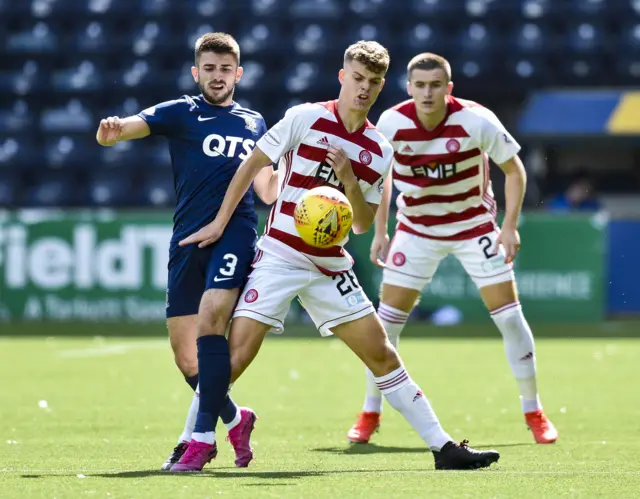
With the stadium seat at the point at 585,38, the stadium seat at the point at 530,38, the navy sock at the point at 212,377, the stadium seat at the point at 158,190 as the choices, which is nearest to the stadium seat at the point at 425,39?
the stadium seat at the point at 530,38

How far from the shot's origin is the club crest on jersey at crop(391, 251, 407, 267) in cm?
752

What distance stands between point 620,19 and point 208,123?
14.8 meters

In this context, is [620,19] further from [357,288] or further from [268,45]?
[357,288]

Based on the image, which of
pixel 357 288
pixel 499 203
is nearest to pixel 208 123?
pixel 357 288

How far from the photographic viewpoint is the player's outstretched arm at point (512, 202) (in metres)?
6.83

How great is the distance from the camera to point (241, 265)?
19.0 ft

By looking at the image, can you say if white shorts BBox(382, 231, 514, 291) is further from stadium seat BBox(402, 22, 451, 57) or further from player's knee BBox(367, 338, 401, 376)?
stadium seat BBox(402, 22, 451, 57)

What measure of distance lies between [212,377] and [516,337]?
2.42m

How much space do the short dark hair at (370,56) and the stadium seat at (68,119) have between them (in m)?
14.3

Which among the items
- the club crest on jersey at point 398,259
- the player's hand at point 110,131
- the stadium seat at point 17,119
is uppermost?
the player's hand at point 110,131

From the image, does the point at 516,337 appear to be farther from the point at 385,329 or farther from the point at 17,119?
the point at 17,119

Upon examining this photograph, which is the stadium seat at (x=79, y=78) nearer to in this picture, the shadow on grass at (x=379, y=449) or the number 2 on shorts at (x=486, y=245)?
the number 2 on shorts at (x=486, y=245)

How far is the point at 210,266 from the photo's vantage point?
5.82 metres

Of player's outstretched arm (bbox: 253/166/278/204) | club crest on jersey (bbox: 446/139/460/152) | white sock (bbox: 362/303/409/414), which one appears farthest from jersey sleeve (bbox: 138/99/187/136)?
white sock (bbox: 362/303/409/414)
